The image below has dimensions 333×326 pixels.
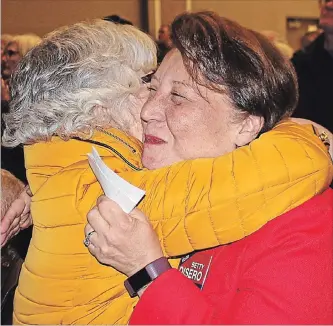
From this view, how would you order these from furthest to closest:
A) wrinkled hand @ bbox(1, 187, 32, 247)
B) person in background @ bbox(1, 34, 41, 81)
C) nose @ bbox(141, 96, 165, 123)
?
person in background @ bbox(1, 34, 41, 81) < wrinkled hand @ bbox(1, 187, 32, 247) < nose @ bbox(141, 96, 165, 123)

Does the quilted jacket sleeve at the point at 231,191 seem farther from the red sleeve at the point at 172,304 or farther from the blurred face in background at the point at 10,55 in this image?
the blurred face in background at the point at 10,55

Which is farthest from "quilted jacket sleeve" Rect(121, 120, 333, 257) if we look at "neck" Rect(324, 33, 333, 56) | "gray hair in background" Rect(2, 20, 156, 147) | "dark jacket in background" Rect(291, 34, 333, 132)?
"neck" Rect(324, 33, 333, 56)

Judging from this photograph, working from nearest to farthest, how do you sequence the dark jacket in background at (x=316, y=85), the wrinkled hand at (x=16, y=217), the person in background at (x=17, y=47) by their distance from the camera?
the wrinkled hand at (x=16, y=217)
the dark jacket in background at (x=316, y=85)
the person in background at (x=17, y=47)

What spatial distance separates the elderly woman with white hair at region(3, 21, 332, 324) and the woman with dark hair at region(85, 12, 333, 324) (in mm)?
24

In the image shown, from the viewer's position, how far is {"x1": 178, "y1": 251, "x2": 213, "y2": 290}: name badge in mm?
1478

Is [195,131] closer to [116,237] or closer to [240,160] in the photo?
[240,160]

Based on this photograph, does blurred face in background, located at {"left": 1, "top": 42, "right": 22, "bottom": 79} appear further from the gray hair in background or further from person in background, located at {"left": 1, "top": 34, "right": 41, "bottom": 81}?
the gray hair in background

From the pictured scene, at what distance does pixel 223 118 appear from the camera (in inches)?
60.4

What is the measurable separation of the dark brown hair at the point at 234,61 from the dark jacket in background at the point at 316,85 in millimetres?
1521

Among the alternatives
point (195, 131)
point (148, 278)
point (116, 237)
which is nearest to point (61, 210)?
point (116, 237)

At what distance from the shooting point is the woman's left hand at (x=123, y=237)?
4.45ft

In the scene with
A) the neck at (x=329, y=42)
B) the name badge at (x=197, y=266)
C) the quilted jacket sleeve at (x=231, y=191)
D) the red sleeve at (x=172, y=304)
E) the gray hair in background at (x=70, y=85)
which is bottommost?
the neck at (x=329, y=42)

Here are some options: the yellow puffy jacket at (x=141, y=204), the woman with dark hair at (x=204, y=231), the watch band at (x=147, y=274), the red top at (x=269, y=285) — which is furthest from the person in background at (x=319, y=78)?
the watch band at (x=147, y=274)

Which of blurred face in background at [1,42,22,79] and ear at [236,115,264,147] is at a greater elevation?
ear at [236,115,264,147]
